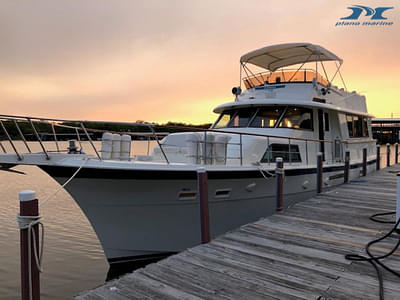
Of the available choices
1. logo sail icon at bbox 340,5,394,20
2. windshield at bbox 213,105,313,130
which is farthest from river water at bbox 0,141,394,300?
logo sail icon at bbox 340,5,394,20

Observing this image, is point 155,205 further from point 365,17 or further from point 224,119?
point 365,17

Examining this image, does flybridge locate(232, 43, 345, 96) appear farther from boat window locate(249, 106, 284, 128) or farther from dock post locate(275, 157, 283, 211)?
dock post locate(275, 157, 283, 211)

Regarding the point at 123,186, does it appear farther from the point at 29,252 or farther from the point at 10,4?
the point at 10,4

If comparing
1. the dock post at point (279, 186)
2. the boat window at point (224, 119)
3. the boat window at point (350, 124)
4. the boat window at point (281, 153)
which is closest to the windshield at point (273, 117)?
the boat window at point (224, 119)

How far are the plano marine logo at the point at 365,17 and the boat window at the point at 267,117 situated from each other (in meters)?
8.99

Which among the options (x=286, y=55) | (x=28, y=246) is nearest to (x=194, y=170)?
(x=28, y=246)

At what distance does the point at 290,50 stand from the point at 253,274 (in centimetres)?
820

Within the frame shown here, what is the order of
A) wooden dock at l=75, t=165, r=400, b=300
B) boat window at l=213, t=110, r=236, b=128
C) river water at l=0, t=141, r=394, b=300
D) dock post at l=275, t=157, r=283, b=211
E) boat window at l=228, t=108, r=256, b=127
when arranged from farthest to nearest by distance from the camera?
boat window at l=213, t=110, r=236, b=128 < boat window at l=228, t=108, r=256, b=127 < river water at l=0, t=141, r=394, b=300 < dock post at l=275, t=157, r=283, b=211 < wooden dock at l=75, t=165, r=400, b=300

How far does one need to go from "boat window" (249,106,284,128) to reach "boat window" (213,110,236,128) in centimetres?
77

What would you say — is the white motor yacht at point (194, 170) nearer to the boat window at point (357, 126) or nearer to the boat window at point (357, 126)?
the boat window at point (357, 126)

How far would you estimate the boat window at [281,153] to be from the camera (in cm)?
682

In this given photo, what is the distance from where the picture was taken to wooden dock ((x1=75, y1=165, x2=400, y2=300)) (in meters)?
2.48

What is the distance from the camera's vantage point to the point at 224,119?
8.70m

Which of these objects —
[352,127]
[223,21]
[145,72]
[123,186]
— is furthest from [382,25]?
[123,186]
